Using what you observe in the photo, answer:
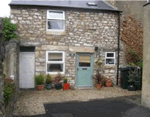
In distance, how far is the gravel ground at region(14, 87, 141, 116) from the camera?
5027mm

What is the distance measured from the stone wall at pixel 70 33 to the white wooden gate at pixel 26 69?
35cm

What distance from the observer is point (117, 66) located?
8.73 m

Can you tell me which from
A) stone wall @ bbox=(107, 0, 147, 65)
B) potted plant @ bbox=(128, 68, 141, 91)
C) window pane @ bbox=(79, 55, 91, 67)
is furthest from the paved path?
stone wall @ bbox=(107, 0, 147, 65)

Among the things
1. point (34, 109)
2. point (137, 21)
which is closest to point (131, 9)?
point (137, 21)

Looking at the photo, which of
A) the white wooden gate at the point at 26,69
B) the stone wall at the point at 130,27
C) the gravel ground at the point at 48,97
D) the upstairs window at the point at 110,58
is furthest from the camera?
the stone wall at the point at 130,27

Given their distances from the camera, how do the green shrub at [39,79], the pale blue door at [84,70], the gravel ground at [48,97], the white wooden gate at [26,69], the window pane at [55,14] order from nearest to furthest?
the gravel ground at [48,97]
the green shrub at [39,79]
the white wooden gate at [26,69]
the window pane at [55,14]
the pale blue door at [84,70]

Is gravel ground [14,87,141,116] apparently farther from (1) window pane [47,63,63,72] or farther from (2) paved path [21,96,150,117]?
(1) window pane [47,63,63,72]

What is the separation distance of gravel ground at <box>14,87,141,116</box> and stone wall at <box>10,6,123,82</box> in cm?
124

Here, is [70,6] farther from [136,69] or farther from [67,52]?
[136,69]

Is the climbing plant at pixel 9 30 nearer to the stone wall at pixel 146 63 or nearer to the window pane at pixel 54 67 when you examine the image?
the window pane at pixel 54 67

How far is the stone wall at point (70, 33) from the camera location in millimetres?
7707

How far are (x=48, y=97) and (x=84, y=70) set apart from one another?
2.71 metres

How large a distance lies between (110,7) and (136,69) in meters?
3.87

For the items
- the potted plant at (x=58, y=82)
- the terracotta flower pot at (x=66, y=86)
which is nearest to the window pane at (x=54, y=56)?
the potted plant at (x=58, y=82)
